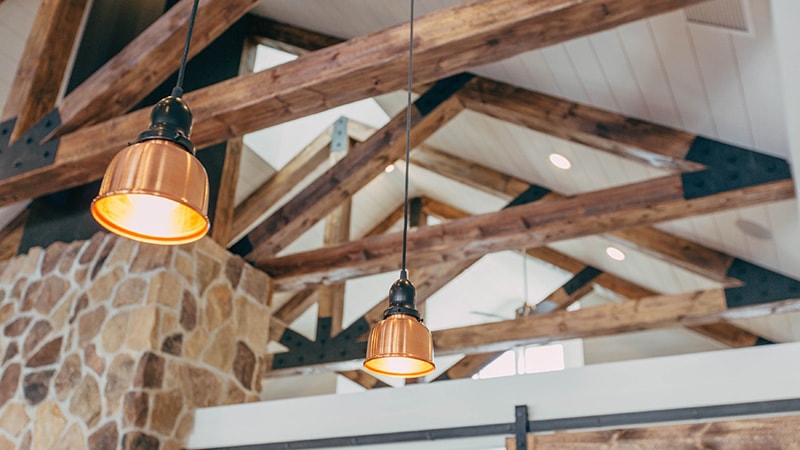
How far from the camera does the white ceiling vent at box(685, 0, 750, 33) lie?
3225 mm

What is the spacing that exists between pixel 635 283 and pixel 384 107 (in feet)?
11.2

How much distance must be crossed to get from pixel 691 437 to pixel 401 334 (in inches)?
51.1

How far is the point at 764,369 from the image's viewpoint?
2.82m

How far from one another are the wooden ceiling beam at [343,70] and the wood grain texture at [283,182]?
9.59ft

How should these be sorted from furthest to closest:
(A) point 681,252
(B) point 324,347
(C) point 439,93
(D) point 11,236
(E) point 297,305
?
1. (E) point 297,305
2. (B) point 324,347
3. (A) point 681,252
4. (C) point 439,93
5. (D) point 11,236

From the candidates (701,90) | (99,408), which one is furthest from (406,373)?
(701,90)

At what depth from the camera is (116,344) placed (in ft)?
13.3

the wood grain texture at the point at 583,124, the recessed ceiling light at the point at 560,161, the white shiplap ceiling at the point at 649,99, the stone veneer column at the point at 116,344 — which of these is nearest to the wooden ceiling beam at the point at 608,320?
the white shiplap ceiling at the point at 649,99

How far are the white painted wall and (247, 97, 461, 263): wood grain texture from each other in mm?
1558

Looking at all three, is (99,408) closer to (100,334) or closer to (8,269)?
(100,334)

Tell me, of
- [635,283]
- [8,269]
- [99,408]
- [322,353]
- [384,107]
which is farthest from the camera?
[635,283]

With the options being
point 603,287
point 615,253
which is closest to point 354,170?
point 615,253

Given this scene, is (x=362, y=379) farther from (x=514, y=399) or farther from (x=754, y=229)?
(x=514, y=399)

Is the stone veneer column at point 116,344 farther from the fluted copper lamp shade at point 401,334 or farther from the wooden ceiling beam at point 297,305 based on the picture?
the wooden ceiling beam at point 297,305
